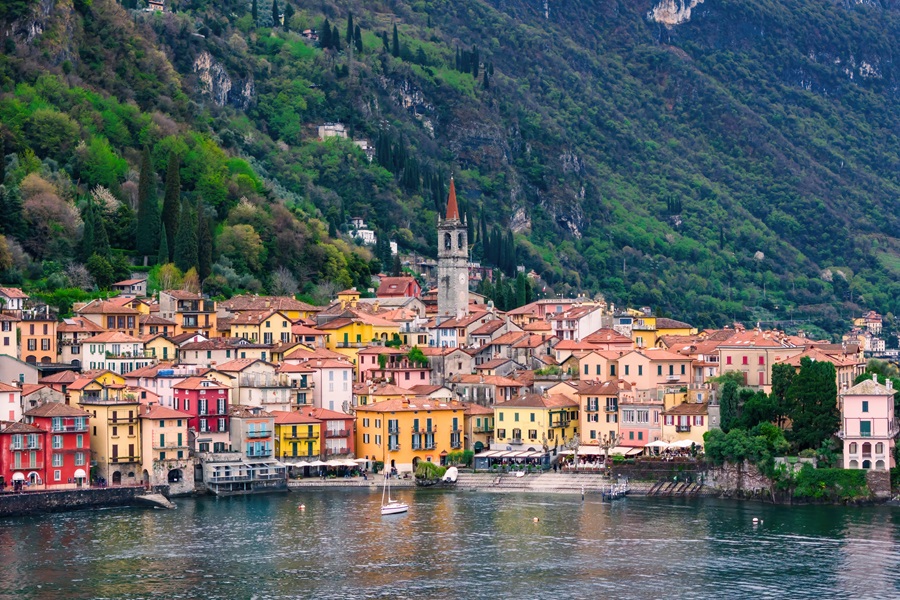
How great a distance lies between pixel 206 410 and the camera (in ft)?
338

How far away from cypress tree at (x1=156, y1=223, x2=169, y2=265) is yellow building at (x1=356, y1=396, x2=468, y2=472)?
1234 inches

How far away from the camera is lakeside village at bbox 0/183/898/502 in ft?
325

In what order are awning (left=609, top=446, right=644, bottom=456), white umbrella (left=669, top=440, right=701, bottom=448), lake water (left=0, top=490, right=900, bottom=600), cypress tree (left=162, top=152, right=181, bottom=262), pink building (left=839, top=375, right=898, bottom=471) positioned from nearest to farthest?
lake water (left=0, top=490, right=900, bottom=600)
pink building (left=839, top=375, right=898, bottom=471)
white umbrella (left=669, top=440, right=701, bottom=448)
awning (left=609, top=446, right=644, bottom=456)
cypress tree (left=162, top=152, right=181, bottom=262)

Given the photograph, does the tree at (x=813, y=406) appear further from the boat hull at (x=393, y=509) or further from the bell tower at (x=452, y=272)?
the bell tower at (x=452, y=272)

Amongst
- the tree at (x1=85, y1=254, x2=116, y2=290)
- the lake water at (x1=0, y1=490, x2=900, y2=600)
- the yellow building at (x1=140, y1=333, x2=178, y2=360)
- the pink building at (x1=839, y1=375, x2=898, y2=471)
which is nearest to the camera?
the lake water at (x1=0, y1=490, x2=900, y2=600)

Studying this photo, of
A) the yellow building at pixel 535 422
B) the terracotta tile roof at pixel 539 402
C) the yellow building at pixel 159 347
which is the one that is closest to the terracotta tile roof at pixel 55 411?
the yellow building at pixel 159 347

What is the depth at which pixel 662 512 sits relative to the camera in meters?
94.5

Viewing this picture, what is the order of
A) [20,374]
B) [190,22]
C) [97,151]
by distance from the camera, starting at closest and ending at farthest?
[20,374] → [97,151] → [190,22]

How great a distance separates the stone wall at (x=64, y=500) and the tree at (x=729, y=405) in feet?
96.4

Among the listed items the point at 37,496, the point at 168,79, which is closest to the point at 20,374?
the point at 37,496

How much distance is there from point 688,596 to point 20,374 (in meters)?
45.6

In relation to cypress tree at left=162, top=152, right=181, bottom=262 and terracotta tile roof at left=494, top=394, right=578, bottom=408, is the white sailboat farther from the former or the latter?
cypress tree at left=162, top=152, right=181, bottom=262

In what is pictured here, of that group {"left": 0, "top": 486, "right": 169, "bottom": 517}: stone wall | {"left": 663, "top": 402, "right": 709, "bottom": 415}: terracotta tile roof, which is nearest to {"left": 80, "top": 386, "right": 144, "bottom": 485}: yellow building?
{"left": 0, "top": 486, "right": 169, "bottom": 517}: stone wall

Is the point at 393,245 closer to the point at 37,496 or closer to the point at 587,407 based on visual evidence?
the point at 587,407
